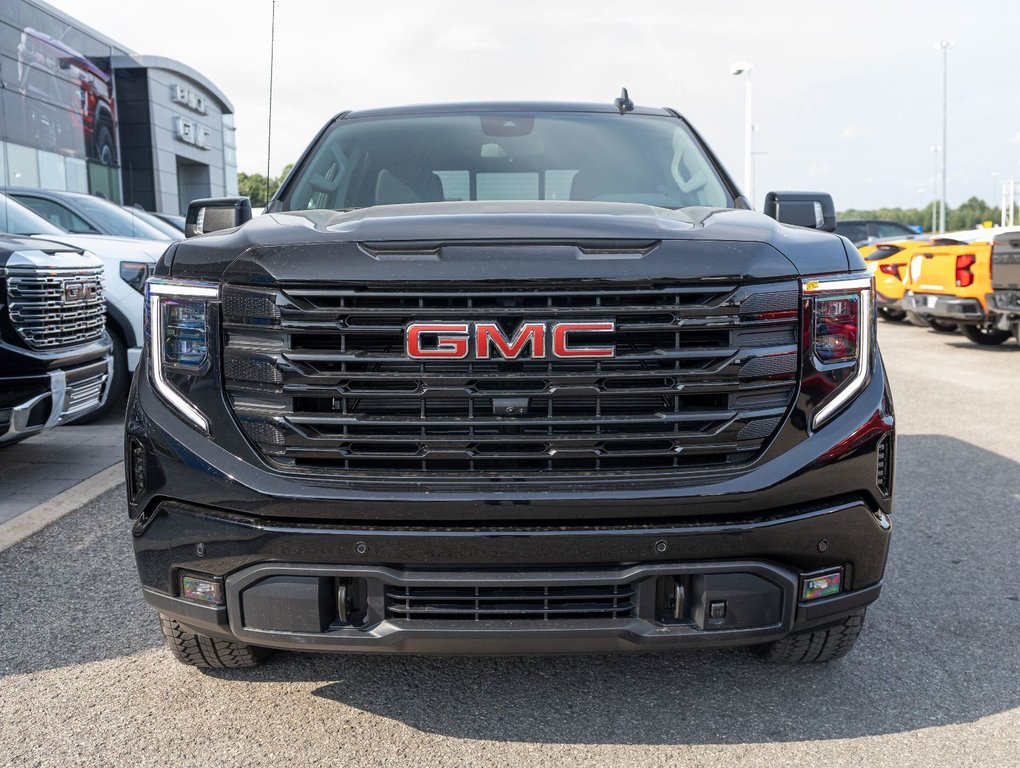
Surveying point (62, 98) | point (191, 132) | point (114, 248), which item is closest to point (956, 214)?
point (191, 132)

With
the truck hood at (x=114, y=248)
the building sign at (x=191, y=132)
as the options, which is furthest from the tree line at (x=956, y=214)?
the truck hood at (x=114, y=248)

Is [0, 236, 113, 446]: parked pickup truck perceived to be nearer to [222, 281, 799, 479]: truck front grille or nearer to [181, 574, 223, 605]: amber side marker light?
[181, 574, 223, 605]: amber side marker light

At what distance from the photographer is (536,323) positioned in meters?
2.47

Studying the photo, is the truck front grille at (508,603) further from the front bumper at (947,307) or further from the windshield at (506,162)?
the front bumper at (947,307)

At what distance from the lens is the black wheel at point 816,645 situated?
9.85 ft

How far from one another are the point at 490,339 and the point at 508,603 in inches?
25.7

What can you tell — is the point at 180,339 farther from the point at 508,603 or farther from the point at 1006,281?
the point at 1006,281

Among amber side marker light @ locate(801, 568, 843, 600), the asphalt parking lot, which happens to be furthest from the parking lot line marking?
amber side marker light @ locate(801, 568, 843, 600)

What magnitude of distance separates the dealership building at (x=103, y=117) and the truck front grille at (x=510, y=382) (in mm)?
13828

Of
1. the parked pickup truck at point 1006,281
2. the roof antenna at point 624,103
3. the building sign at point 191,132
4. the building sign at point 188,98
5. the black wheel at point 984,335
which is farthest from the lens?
the building sign at point 191,132

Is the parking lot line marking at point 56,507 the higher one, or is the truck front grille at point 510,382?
the truck front grille at point 510,382

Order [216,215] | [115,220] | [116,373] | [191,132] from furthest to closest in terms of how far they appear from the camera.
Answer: [191,132] → [115,220] → [116,373] → [216,215]

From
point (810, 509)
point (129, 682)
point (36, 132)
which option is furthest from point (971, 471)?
point (36, 132)

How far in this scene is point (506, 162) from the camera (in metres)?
4.14
